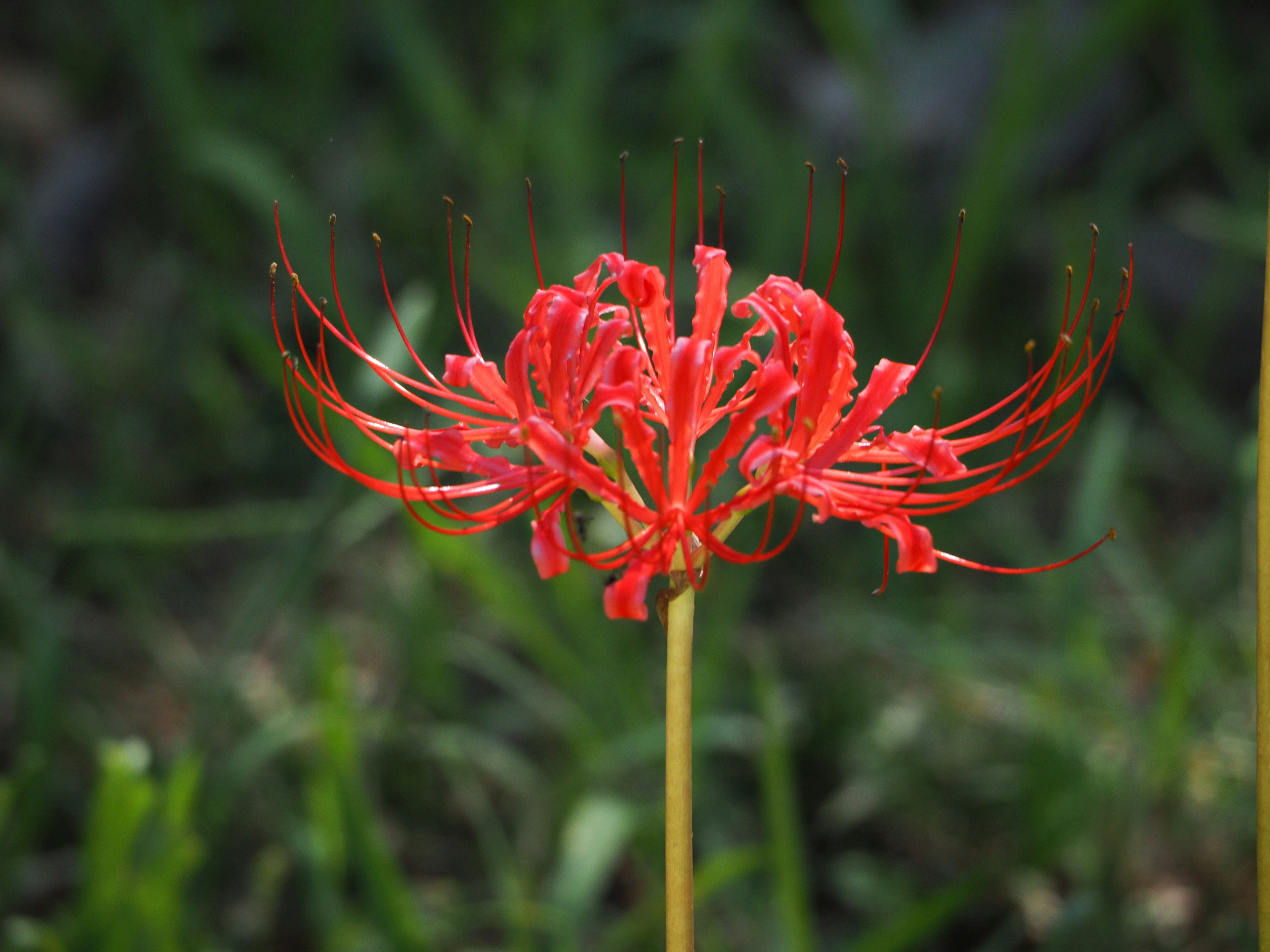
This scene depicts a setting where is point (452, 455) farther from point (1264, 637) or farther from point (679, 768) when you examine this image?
point (1264, 637)

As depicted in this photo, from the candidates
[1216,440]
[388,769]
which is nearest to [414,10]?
[388,769]

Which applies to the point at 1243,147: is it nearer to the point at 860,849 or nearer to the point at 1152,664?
the point at 1152,664

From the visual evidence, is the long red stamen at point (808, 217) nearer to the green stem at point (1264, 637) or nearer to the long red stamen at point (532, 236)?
the long red stamen at point (532, 236)

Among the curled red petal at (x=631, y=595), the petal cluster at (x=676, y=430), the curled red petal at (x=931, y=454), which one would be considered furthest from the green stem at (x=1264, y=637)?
the curled red petal at (x=631, y=595)

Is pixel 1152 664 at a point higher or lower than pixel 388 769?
higher

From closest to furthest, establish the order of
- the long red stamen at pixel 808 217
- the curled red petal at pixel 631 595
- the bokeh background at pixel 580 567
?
1. the curled red petal at pixel 631 595
2. the long red stamen at pixel 808 217
3. the bokeh background at pixel 580 567

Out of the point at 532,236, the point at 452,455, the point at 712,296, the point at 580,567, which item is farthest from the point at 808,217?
the point at 580,567
